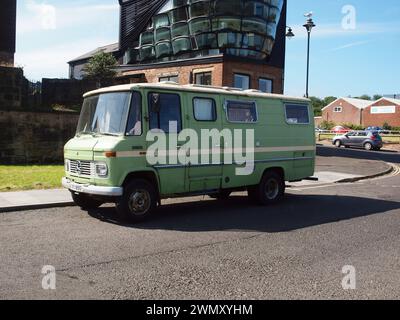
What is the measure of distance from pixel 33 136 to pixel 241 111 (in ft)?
36.4

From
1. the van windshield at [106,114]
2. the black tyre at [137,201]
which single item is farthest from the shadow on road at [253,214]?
the van windshield at [106,114]

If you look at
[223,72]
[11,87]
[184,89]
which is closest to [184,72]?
[223,72]

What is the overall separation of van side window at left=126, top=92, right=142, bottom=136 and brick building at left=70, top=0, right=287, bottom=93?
20.1 metres

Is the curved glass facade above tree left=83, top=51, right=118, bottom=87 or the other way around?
above

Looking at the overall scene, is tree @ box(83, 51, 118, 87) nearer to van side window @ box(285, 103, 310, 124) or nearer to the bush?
van side window @ box(285, 103, 310, 124)

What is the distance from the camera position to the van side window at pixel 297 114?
461 inches

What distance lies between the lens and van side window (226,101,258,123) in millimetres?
10273

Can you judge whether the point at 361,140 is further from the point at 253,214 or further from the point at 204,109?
the point at 204,109

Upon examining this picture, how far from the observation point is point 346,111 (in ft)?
304

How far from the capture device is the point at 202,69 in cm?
2956

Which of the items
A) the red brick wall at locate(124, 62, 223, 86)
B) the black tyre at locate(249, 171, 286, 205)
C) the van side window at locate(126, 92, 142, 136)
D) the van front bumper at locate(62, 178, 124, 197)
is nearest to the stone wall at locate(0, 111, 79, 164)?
the van front bumper at locate(62, 178, 124, 197)

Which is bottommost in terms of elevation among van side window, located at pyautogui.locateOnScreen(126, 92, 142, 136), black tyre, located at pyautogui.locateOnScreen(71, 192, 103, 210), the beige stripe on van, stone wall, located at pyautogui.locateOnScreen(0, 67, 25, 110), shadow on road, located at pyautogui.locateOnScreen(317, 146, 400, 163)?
black tyre, located at pyautogui.locateOnScreen(71, 192, 103, 210)

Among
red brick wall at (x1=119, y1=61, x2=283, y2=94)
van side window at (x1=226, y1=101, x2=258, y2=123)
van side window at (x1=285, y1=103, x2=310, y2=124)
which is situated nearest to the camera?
van side window at (x1=226, y1=101, x2=258, y2=123)

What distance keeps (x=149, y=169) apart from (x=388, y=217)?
5.38 m
